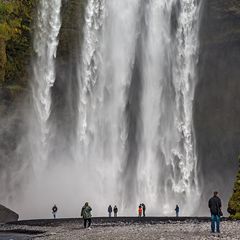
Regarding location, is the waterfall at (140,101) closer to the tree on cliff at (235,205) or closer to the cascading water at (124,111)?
the cascading water at (124,111)

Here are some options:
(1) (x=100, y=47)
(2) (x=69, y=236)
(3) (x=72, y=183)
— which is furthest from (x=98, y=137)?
(2) (x=69, y=236)

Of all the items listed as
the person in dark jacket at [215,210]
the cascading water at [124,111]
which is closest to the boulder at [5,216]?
the cascading water at [124,111]

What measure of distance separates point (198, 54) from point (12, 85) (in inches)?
711

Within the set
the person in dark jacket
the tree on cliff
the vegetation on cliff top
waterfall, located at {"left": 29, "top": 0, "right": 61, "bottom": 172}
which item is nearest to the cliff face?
waterfall, located at {"left": 29, "top": 0, "right": 61, "bottom": 172}

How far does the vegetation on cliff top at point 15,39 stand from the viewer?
4597cm

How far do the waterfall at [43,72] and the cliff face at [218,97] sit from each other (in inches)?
557

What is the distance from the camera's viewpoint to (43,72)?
47.7 meters

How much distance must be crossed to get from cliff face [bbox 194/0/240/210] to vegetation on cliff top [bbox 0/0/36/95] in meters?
16.7

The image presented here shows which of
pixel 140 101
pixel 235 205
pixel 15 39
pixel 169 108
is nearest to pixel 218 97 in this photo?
pixel 169 108

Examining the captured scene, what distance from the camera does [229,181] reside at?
154 feet

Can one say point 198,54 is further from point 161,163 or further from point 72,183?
point 72,183

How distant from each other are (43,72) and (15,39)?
13.0 ft

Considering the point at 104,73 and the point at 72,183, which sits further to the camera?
the point at 104,73

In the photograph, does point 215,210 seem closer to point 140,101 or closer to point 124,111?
point 124,111
